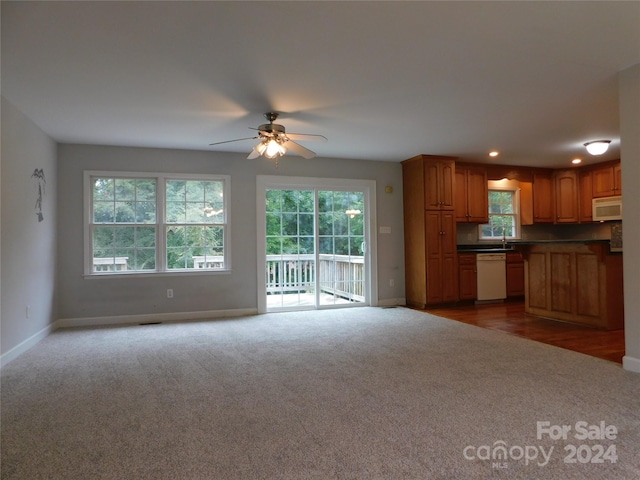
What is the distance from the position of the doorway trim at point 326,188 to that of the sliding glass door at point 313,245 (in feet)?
0.05

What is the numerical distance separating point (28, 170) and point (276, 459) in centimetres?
399

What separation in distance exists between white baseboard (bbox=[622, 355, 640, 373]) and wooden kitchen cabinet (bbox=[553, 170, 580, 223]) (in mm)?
5023

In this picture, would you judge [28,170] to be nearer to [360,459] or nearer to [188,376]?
[188,376]

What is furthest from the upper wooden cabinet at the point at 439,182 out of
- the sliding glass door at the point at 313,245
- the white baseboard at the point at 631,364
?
the white baseboard at the point at 631,364

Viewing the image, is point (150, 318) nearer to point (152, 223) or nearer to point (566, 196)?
point (152, 223)

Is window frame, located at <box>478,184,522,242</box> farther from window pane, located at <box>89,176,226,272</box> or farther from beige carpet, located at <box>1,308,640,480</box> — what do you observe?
window pane, located at <box>89,176,226,272</box>

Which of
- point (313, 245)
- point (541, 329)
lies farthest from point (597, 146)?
point (313, 245)

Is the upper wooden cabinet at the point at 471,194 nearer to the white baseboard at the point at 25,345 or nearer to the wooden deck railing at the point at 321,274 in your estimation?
the wooden deck railing at the point at 321,274

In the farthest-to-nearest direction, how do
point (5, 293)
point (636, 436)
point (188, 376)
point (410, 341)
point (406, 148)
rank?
point (406, 148)
point (410, 341)
point (5, 293)
point (188, 376)
point (636, 436)

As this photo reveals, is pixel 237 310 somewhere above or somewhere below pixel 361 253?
below

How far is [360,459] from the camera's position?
1866 millimetres

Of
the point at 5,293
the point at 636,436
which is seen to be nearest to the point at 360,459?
the point at 636,436

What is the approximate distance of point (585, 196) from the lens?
7.25 metres

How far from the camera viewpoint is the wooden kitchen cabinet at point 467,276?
21.2ft
